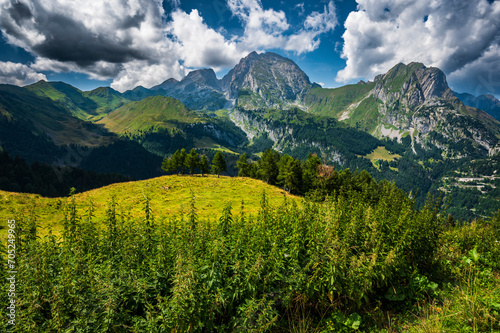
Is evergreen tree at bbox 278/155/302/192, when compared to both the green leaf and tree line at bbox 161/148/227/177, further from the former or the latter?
the green leaf

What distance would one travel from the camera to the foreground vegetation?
482 centimetres

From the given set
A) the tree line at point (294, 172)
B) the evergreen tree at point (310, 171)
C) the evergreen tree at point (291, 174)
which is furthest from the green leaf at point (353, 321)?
the evergreen tree at point (310, 171)

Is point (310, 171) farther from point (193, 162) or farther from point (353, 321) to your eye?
point (353, 321)

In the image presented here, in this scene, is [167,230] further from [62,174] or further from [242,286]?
[62,174]

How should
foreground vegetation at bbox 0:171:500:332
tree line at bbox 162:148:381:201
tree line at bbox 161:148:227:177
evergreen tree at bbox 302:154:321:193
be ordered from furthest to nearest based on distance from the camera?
tree line at bbox 161:148:227:177 → evergreen tree at bbox 302:154:321:193 → tree line at bbox 162:148:381:201 → foreground vegetation at bbox 0:171:500:332

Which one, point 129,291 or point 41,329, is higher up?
point 129,291

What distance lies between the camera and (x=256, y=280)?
5.57 meters

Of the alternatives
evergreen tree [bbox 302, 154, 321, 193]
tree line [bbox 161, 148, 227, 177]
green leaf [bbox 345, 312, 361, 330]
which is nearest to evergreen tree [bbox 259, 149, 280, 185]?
evergreen tree [bbox 302, 154, 321, 193]

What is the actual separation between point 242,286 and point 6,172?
21473 centimetres

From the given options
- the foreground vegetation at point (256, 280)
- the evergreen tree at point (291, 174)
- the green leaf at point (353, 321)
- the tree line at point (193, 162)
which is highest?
the tree line at point (193, 162)

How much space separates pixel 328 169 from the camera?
5344cm

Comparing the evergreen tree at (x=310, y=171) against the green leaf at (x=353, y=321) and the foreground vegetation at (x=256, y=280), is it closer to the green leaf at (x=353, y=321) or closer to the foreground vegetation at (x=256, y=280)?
the foreground vegetation at (x=256, y=280)

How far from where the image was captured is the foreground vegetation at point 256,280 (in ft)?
15.8

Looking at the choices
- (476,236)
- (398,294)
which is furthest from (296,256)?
(476,236)
